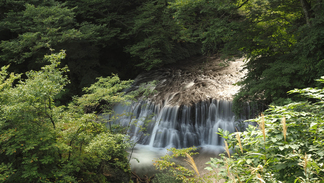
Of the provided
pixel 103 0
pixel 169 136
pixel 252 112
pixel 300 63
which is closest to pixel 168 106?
pixel 169 136

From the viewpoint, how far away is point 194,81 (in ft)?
42.3

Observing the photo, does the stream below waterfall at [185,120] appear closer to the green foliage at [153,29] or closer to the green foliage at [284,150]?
the green foliage at [153,29]

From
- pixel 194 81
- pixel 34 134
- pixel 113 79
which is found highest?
pixel 194 81

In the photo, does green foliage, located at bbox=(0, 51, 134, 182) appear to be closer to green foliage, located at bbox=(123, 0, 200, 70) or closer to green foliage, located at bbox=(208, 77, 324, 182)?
green foliage, located at bbox=(208, 77, 324, 182)

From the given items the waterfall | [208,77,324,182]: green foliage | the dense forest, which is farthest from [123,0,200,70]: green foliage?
[208,77,324,182]: green foliage

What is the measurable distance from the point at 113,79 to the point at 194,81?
7124 mm

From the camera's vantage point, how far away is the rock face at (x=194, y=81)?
10.8 m

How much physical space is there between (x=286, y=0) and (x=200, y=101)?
17.9 ft

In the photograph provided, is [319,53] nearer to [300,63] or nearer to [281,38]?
[300,63]

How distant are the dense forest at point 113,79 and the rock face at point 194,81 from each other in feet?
5.61

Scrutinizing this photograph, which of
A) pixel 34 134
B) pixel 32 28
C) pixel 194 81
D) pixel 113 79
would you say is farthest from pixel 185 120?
pixel 32 28

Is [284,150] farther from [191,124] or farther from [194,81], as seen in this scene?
[194,81]

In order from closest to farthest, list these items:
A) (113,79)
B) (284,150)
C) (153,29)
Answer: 1. (284,150)
2. (113,79)
3. (153,29)

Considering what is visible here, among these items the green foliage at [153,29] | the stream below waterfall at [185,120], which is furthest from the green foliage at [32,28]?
the stream below waterfall at [185,120]
